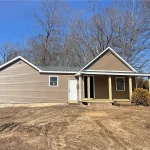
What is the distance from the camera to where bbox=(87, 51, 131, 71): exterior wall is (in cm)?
1931

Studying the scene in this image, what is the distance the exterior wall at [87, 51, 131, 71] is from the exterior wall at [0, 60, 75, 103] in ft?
12.2

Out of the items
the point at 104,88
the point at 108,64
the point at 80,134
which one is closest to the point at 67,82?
the point at 104,88

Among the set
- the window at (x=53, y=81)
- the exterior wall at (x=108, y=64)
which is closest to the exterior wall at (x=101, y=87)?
the exterior wall at (x=108, y=64)

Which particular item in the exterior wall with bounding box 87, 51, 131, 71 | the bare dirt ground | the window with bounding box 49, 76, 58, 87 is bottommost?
the bare dirt ground

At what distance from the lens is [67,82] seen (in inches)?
752

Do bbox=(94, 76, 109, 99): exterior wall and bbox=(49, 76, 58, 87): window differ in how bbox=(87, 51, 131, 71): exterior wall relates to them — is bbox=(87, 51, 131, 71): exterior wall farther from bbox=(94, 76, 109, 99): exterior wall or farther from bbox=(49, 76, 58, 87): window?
bbox=(49, 76, 58, 87): window

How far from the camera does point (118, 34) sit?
1202 inches

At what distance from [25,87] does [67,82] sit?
3.59 meters

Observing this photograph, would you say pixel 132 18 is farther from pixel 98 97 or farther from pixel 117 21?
pixel 98 97

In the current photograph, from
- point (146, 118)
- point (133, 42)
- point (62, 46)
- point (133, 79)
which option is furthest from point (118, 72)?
point (62, 46)

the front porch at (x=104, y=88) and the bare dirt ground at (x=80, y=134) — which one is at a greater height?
the front porch at (x=104, y=88)

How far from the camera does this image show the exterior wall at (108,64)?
19.3 metres

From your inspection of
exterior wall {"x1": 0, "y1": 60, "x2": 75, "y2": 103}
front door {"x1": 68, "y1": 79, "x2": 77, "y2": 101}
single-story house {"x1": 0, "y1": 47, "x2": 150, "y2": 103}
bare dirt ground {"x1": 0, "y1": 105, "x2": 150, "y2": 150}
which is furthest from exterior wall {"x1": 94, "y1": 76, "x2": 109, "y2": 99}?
A: bare dirt ground {"x1": 0, "y1": 105, "x2": 150, "y2": 150}

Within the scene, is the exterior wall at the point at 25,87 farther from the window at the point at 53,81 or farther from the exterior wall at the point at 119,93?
the exterior wall at the point at 119,93
